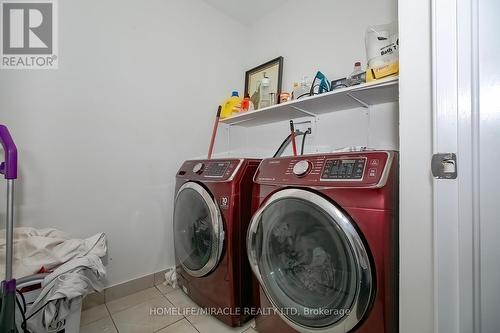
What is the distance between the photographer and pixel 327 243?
0.89 metres

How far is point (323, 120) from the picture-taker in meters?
1.63

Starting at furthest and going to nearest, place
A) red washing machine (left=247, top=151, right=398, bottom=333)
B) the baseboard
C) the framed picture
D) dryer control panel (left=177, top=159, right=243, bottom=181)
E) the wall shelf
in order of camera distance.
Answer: the framed picture → the baseboard → dryer control panel (left=177, top=159, right=243, bottom=181) → the wall shelf → red washing machine (left=247, top=151, right=398, bottom=333)

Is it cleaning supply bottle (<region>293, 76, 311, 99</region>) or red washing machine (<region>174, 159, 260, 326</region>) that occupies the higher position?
cleaning supply bottle (<region>293, 76, 311, 99</region>)

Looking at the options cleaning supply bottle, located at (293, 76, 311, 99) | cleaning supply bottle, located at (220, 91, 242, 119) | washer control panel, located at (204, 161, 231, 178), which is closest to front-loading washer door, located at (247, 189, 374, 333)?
washer control panel, located at (204, 161, 231, 178)

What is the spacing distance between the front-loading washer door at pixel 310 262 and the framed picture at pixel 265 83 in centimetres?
105

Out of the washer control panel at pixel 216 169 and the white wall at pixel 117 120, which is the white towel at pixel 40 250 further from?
the washer control panel at pixel 216 169

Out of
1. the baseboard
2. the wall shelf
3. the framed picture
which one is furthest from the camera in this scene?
the framed picture

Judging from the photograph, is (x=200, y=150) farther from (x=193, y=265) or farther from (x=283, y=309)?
(x=283, y=309)

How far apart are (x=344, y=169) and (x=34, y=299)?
4.66 feet

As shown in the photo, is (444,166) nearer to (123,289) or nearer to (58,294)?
(58,294)

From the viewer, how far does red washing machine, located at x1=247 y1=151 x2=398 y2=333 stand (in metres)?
0.74

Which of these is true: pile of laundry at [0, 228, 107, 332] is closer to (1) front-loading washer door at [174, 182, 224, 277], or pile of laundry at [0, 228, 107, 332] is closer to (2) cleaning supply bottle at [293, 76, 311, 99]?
(1) front-loading washer door at [174, 182, 224, 277]
